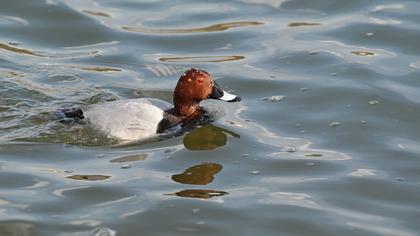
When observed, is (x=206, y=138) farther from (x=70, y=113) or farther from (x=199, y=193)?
(x=199, y=193)

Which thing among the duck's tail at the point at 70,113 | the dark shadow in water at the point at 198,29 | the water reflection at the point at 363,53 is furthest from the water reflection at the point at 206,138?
the dark shadow in water at the point at 198,29

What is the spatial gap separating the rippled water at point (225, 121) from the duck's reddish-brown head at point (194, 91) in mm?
252

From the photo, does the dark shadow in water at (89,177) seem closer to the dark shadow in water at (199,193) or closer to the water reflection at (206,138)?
the dark shadow in water at (199,193)

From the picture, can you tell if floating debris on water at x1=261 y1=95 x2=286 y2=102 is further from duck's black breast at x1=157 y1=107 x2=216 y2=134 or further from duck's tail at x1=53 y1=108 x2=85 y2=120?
duck's tail at x1=53 y1=108 x2=85 y2=120

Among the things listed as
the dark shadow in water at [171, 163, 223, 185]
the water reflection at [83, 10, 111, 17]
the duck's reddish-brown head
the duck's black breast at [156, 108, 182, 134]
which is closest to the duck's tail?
the duck's black breast at [156, 108, 182, 134]

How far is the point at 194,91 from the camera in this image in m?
9.09

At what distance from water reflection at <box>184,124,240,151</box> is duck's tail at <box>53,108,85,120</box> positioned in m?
0.99

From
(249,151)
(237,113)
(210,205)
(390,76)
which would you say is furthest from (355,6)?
(210,205)

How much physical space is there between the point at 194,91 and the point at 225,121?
39 cm

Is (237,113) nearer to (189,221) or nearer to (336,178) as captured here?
(336,178)

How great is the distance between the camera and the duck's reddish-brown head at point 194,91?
357 inches

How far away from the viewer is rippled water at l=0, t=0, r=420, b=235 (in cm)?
705

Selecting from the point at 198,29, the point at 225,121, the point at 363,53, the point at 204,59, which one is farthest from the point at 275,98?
the point at 198,29

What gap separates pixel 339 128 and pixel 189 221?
2336 mm
